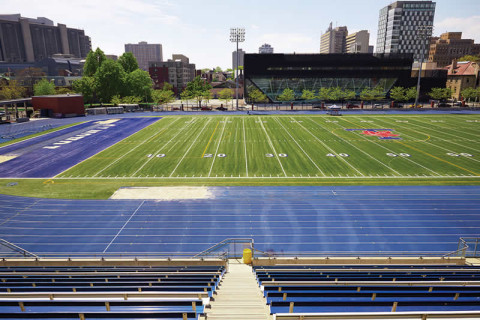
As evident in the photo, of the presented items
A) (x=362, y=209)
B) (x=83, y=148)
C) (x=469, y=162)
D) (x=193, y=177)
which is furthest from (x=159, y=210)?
(x=469, y=162)

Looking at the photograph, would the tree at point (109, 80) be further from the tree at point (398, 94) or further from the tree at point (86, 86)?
the tree at point (398, 94)

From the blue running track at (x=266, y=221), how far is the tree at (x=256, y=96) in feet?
195

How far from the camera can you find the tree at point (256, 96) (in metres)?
77.0

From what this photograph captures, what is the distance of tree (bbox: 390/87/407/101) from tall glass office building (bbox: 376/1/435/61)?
78.7m

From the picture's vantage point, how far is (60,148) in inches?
1296

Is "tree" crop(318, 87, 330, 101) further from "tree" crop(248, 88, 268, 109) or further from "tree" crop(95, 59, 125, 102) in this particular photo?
"tree" crop(95, 59, 125, 102)

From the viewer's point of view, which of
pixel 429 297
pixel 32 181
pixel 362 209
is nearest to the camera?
pixel 429 297

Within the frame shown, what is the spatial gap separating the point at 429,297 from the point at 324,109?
6289cm

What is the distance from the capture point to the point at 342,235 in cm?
1488

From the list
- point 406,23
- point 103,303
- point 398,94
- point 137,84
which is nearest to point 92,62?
point 137,84

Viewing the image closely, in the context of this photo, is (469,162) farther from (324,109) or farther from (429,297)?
(324,109)

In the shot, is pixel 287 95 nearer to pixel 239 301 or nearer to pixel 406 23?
pixel 239 301

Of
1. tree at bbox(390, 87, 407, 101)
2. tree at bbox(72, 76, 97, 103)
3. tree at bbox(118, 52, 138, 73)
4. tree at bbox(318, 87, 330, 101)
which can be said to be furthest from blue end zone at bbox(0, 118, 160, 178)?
tree at bbox(390, 87, 407, 101)

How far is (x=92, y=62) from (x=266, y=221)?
74.0 metres
